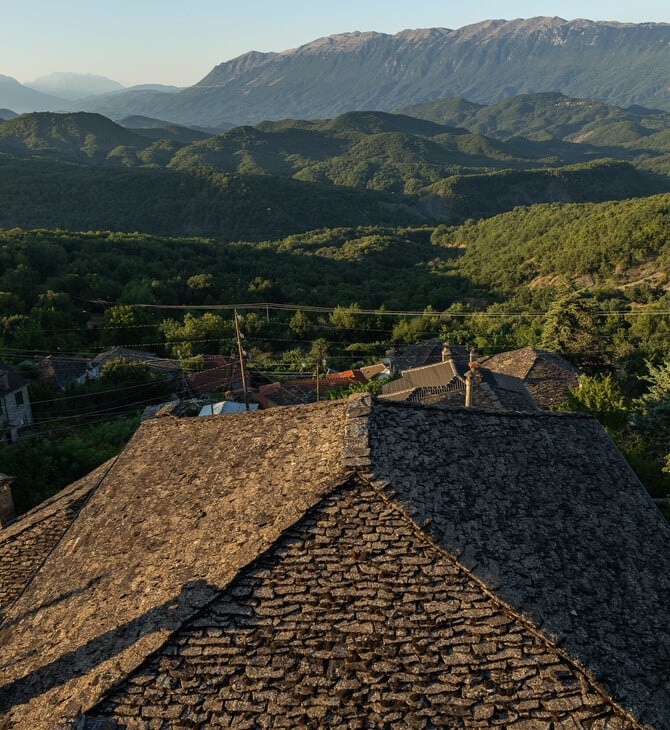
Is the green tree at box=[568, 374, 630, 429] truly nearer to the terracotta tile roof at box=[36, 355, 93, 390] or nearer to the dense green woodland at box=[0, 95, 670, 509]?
the dense green woodland at box=[0, 95, 670, 509]

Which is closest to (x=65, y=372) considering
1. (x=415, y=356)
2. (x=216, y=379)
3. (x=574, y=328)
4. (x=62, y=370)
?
(x=62, y=370)

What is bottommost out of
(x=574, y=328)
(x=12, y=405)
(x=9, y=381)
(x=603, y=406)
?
(x=574, y=328)

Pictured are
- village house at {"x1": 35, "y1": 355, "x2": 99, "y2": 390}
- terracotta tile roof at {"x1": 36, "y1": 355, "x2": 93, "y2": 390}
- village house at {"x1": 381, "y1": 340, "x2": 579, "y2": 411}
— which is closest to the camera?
village house at {"x1": 381, "y1": 340, "x2": 579, "y2": 411}

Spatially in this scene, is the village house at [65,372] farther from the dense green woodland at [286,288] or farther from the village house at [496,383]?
the village house at [496,383]

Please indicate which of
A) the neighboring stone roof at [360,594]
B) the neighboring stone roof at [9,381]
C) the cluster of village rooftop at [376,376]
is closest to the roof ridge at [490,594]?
the neighboring stone roof at [360,594]

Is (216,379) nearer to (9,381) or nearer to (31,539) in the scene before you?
(9,381)

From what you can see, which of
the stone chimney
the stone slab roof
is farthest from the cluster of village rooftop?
the stone slab roof
